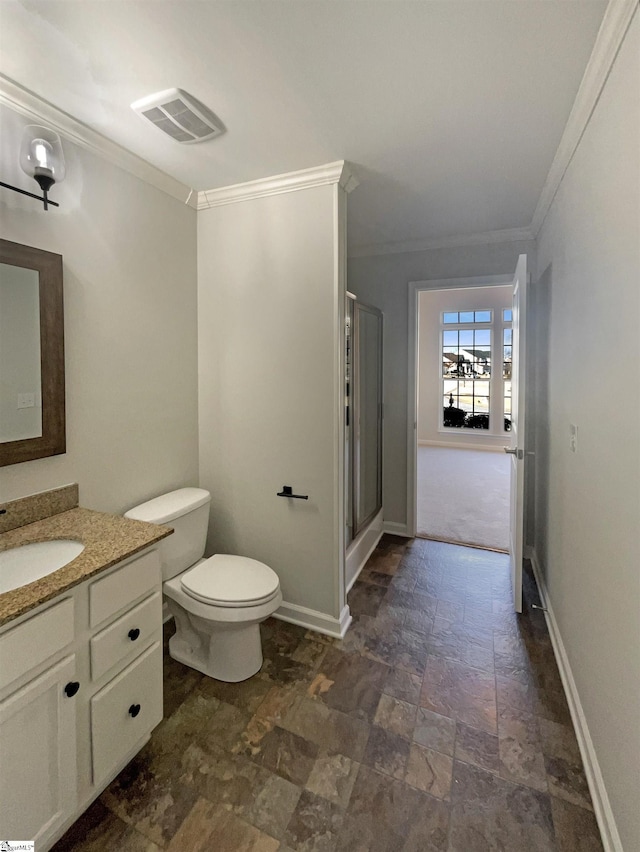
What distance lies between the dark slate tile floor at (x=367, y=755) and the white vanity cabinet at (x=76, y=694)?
166mm

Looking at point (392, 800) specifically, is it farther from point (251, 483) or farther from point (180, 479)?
point (180, 479)

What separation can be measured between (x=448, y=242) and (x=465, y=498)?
2.76 m

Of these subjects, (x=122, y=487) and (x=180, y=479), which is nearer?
(x=122, y=487)

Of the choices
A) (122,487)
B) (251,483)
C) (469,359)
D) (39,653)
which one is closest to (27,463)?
(122,487)

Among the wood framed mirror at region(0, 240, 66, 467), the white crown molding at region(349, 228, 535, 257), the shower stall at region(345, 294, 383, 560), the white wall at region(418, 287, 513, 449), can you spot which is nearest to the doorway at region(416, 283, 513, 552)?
the white wall at region(418, 287, 513, 449)

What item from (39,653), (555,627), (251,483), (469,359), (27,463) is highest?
(469,359)

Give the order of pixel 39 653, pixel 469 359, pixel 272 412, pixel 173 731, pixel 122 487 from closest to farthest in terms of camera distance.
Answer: pixel 39 653
pixel 173 731
pixel 122 487
pixel 272 412
pixel 469 359

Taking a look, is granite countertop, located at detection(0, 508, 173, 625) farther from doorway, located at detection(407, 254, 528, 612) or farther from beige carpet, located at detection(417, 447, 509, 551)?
beige carpet, located at detection(417, 447, 509, 551)

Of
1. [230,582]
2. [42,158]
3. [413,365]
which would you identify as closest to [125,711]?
[230,582]

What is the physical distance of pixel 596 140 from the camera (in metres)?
1.45

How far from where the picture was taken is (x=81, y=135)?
1663 mm

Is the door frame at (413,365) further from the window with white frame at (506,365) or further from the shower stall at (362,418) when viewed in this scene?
the window with white frame at (506,365)

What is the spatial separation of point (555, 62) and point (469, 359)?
250 inches

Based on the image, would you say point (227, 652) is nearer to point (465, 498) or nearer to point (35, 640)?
point (35, 640)
